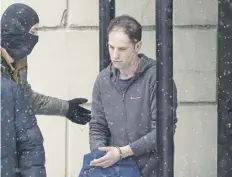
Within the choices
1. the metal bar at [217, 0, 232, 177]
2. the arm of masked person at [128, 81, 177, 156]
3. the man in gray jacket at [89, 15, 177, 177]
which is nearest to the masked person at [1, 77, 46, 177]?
the man in gray jacket at [89, 15, 177, 177]

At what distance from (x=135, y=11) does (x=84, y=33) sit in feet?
1.48

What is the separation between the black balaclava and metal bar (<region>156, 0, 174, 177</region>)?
2.79 feet

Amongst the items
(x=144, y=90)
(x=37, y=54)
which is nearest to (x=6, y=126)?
(x=144, y=90)

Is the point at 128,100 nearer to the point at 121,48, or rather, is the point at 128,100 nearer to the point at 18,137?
the point at 121,48

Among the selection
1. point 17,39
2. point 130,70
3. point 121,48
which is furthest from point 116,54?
point 17,39

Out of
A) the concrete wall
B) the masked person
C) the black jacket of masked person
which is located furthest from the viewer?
the concrete wall

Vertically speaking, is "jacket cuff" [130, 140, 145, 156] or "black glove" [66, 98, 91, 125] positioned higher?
"black glove" [66, 98, 91, 125]

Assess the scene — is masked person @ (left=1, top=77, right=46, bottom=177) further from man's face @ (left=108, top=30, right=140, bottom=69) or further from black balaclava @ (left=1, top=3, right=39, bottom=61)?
man's face @ (left=108, top=30, right=140, bottom=69)

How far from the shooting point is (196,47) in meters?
7.15

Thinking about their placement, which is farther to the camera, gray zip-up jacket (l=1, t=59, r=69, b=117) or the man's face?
gray zip-up jacket (l=1, t=59, r=69, b=117)

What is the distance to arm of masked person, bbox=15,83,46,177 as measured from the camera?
5.03 metres

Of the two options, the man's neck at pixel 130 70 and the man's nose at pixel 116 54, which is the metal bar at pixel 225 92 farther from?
the man's nose at pixel 116 54

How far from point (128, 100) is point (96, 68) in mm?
1774

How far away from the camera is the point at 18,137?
5.07 m
